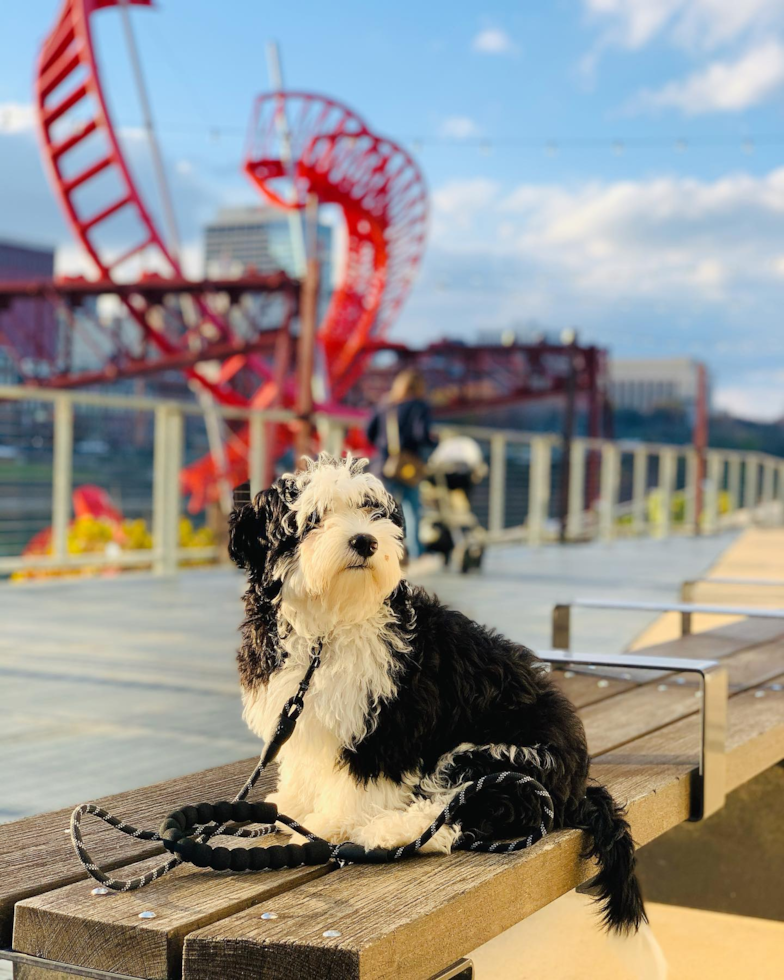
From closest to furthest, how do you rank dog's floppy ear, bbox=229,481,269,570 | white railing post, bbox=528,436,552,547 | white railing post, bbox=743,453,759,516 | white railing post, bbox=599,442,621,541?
dog's floppy ear, bbox=229,481,269,570 → white railing post, bbox=528,436,552,547 → white railing post, bbox=599,442,621,541 → white railing post, bbox=743,453,759,516

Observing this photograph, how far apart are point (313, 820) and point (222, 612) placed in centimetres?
490

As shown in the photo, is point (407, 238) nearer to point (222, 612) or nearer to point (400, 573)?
point (222, 612)

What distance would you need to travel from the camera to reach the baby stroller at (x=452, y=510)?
9.52m

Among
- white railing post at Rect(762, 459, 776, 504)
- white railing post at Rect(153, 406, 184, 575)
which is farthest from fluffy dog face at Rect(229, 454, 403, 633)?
white railing post at Rect(762, 459, 776, 504)

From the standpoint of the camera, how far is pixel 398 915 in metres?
1.34

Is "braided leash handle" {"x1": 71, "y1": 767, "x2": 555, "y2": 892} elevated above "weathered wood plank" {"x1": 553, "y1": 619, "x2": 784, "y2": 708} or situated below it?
above

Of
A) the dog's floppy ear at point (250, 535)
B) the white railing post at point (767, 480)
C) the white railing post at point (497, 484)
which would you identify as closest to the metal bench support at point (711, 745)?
the dog's floppy ear at point (250, 535)

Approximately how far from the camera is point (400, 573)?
1.65 meters

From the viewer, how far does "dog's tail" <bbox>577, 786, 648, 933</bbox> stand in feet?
5.70

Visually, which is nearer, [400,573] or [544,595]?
[400,573]

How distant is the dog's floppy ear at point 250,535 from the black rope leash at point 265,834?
0.56 feet

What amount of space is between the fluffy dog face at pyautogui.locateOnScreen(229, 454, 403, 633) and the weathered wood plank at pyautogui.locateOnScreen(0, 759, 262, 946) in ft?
1.36

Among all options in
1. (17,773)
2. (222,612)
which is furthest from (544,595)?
(17,773)

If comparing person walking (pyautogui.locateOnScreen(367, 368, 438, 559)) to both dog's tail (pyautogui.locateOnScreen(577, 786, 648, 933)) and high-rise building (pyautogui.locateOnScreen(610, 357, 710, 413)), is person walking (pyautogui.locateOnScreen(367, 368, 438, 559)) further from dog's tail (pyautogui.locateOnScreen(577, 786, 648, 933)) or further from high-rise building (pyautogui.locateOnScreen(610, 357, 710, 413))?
high-rise building (pyautogui.locateOnScreen(610, 357, 710, 413))
